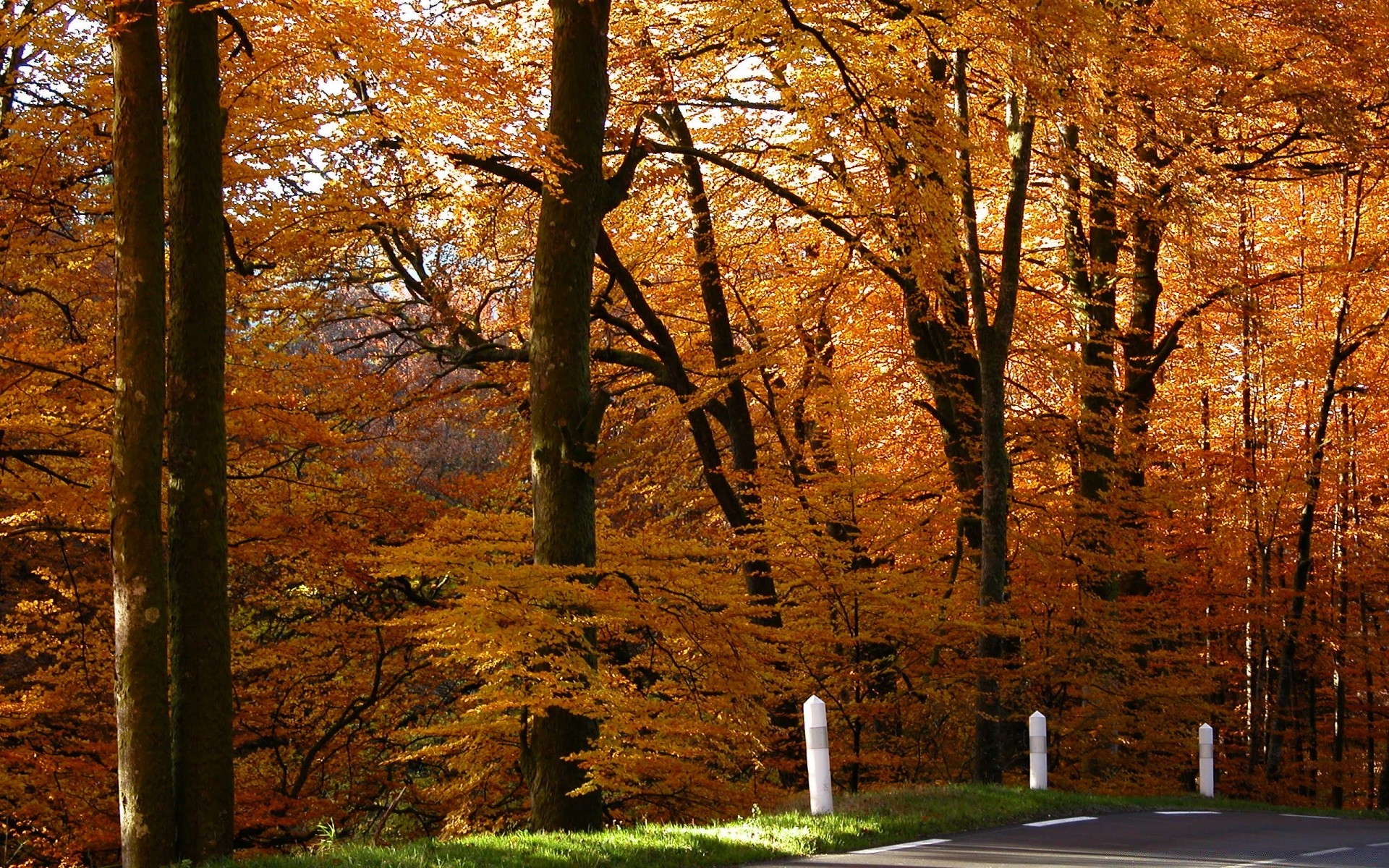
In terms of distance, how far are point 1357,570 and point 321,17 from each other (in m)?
20.4

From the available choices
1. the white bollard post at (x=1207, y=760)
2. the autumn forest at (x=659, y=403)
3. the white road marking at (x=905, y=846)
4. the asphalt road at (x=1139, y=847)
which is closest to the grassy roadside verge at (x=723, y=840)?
the white road marking at (x=905, y=846)

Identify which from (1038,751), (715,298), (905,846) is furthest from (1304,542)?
(905,846)

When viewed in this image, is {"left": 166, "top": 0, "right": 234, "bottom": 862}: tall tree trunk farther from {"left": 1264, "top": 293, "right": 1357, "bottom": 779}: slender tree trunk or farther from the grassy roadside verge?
{"left": 1264, "top": 293, "right": 1357, "bottom": 779}: slender tree trunk

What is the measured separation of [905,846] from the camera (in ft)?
25.8

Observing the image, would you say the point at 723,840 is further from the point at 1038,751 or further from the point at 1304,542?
the point at 1304,542

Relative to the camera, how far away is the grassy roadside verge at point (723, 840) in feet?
21.7

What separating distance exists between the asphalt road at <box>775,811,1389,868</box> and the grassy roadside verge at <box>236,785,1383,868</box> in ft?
0.84

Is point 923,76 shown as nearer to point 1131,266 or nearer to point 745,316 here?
point 745,316

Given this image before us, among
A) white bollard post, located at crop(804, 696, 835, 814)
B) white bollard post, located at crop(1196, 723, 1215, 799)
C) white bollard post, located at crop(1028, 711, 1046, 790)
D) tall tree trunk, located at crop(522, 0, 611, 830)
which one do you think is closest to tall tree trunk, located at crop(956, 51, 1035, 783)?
white bollard post, located at crop(1028, 711, 1046, 790)

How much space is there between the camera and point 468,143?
9664mm

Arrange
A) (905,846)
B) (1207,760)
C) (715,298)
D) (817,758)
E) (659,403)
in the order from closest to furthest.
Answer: (905,846) → (817,758) → (1207,760) → (715,298) → (659,403)

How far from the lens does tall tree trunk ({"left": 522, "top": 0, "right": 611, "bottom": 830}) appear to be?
1072 cm

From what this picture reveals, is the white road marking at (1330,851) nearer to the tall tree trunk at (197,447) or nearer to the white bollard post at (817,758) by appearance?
the white bollard post at (817,758)

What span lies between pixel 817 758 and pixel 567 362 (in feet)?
13.8
